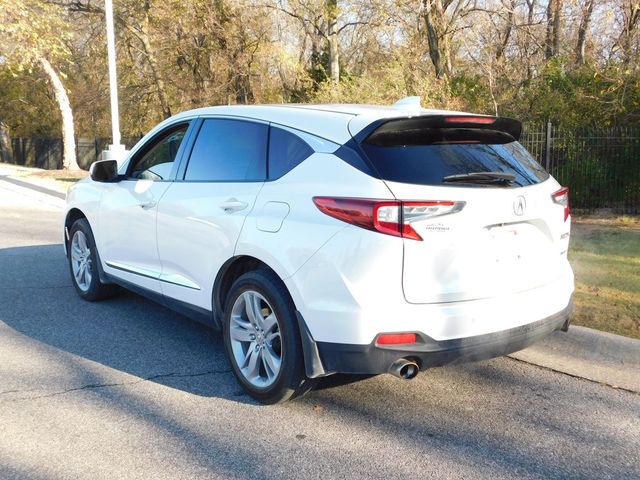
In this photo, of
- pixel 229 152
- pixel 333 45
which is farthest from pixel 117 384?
pixel 333 45

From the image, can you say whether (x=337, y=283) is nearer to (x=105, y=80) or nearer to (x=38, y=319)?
(x=38, y=319)

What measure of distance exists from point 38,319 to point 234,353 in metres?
2.43

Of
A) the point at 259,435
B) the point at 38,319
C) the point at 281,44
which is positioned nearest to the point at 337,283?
the point at 259,435

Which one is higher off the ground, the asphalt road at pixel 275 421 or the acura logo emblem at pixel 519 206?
the acura logo emblem at pixel 519 206

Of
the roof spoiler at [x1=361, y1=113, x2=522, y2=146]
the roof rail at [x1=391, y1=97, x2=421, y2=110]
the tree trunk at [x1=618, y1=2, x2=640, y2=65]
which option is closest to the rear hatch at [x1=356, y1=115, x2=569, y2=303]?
the roof spoiler at [x1=361, y1=113, x2=522, y2=146]

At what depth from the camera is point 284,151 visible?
3863 mm

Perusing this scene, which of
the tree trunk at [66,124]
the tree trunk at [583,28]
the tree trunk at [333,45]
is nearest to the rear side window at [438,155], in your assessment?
the tree trunk at [583,28]

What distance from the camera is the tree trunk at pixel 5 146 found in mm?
42156

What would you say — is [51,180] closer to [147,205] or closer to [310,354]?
[147,205]

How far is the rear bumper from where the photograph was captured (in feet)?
10.8

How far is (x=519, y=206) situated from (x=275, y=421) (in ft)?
5.93

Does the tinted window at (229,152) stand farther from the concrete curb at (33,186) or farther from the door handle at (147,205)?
the concrete curb at (33,186)

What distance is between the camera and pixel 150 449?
3.31 metres

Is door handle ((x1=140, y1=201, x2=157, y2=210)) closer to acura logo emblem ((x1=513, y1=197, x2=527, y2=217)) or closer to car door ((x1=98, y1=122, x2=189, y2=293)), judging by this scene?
car door ((x1=98, y1=122, x2=189, y2=293))
